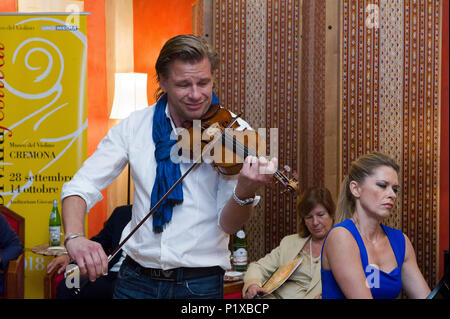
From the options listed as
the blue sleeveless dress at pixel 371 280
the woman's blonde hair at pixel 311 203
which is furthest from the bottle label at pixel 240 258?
the blue sleeveless dress at pixel 371 280

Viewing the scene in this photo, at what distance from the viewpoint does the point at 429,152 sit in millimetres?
3381

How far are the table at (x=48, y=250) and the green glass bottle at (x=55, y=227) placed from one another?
0.18ft

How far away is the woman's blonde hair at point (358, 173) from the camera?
2076mm

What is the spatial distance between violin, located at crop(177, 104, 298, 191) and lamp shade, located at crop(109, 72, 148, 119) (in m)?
2.49

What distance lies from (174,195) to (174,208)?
55 mm

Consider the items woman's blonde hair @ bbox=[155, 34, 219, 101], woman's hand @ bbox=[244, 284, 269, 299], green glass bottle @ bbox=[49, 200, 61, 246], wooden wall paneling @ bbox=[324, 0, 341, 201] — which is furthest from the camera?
green glass bottle @ bbox=[49, 200, 61, 246]

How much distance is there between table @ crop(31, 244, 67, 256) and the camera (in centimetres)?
364

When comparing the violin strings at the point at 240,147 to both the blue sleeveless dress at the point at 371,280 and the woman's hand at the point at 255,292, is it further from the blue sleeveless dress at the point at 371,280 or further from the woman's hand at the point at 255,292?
the woman's hand at the point at 255,292

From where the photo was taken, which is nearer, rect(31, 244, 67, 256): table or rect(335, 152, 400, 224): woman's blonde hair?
rect(335, 152, 400, 224): woman's blonde hair

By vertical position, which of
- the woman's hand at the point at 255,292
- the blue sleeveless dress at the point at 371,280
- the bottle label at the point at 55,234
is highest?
the blue sleeveless dress at the point at 371,280

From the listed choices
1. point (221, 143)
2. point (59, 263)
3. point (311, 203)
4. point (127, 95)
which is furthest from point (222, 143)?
point (127, 95)

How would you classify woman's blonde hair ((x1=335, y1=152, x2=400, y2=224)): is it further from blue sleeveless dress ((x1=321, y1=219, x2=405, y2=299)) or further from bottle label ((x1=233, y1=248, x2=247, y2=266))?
bottle label ((x1=233, y1=248, x2=247, y2=266))

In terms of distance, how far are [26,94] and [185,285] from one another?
9.17ft

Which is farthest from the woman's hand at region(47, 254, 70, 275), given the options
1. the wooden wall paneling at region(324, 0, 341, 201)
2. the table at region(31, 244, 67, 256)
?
the wooden wall paneling at region(324, 0, 341, 201)
